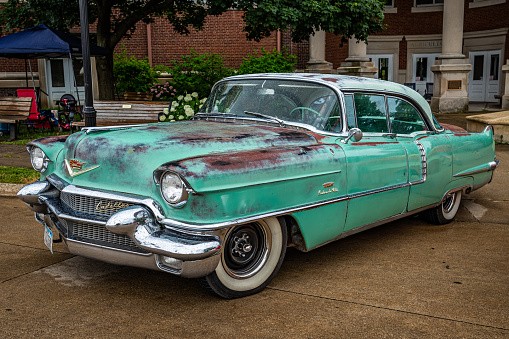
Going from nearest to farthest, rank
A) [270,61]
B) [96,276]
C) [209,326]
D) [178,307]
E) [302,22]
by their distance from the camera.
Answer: [209,326], [178,307], [96,276], [302,22], [270,61]

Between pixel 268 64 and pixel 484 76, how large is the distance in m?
11.4

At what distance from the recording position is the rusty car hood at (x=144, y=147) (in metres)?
3.43

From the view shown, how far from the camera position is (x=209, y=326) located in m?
3.17

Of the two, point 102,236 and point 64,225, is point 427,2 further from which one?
point 102,236

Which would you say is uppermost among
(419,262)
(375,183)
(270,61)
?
(270,61)

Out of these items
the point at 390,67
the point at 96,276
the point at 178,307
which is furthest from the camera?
the point at 390,67

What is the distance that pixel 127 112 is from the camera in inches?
418

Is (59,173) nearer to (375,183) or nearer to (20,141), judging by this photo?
(375,183)

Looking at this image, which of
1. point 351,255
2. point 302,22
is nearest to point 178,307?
point 351,255

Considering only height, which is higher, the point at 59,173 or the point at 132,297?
the point at 59,173

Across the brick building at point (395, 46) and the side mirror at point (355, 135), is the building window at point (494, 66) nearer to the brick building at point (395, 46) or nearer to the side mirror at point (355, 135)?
the brick building at point (395, 46)

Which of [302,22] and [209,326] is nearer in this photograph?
[209,326]

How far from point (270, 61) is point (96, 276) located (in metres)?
16.4

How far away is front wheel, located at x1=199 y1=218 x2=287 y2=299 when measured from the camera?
3.47 meters
